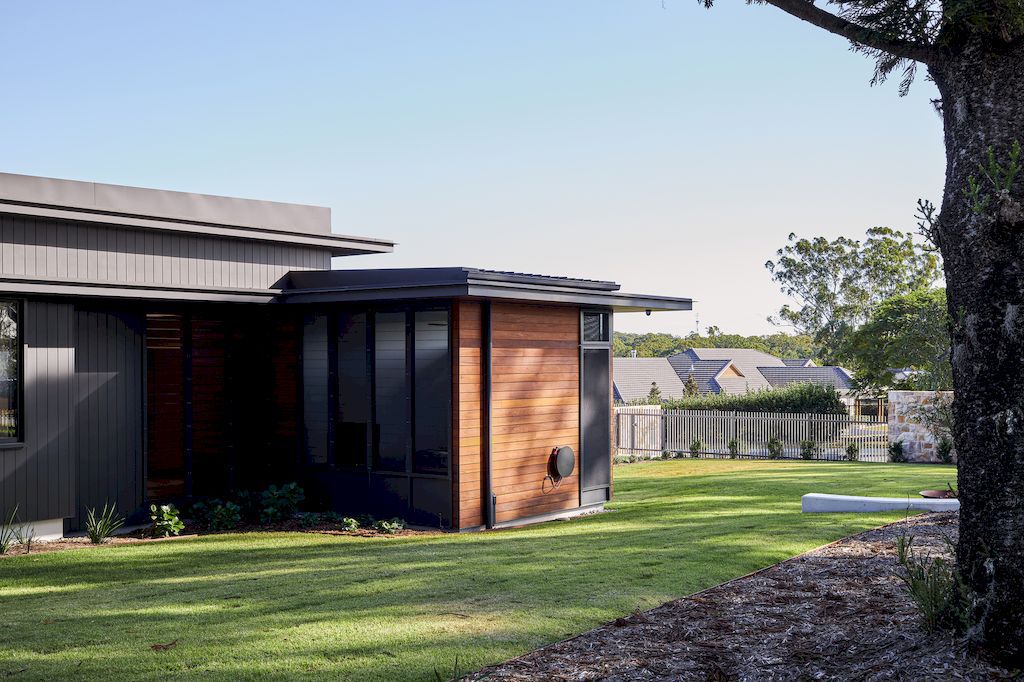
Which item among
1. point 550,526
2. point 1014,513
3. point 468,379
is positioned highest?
point 468,379

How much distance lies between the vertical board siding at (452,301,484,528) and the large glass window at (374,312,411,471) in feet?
2.67

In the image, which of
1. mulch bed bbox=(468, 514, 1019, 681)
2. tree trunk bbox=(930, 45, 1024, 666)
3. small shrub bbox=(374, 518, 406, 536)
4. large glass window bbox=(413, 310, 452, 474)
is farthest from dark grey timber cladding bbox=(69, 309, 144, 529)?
tree trunk bbox=(930, 45, 1024, 666)

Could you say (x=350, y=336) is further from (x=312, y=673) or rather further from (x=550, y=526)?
(x=312, y=673)

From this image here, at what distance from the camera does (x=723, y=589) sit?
305 inches

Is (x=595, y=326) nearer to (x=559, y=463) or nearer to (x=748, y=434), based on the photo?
(x=559, y=463)

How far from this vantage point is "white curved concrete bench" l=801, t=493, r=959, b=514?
11.5 meters

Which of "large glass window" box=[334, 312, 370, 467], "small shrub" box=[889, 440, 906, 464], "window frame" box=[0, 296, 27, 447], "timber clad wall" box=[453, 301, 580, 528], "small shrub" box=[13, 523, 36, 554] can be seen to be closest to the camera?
"small shrub" box=[13, 523, 36, 554]

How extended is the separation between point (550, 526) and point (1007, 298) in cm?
789

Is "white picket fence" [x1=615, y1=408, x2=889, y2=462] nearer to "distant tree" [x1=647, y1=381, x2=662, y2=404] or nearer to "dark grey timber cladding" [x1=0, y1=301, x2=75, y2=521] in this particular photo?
"distant tree" [x1=647, y1=381, x2=662, y2=404]

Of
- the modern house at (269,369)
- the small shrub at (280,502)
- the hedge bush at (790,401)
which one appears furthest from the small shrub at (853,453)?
the small shrub at (280,502)

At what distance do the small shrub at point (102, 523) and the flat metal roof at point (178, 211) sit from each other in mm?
3588

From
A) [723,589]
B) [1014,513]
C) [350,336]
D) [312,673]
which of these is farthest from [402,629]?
[350,336]

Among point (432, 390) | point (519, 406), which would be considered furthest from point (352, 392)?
point (519, 406)

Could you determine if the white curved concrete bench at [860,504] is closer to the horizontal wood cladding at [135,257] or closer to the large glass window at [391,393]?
the large glass window at [391,393]
